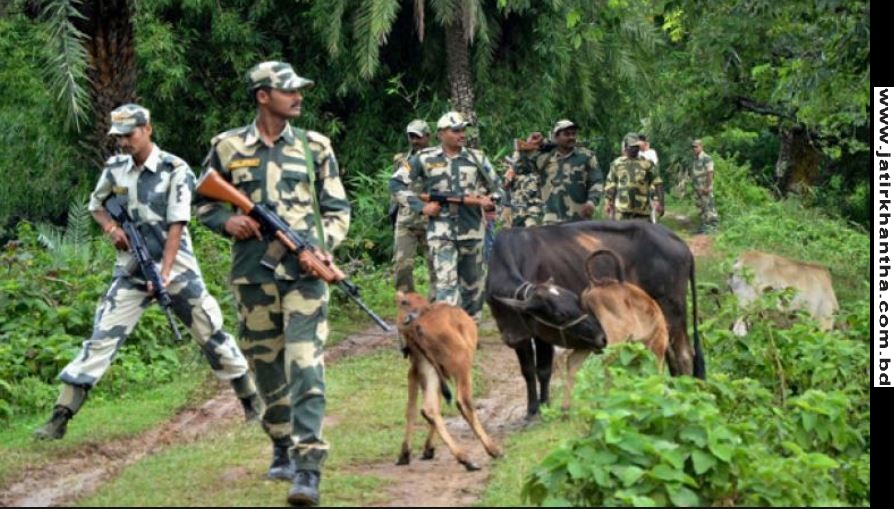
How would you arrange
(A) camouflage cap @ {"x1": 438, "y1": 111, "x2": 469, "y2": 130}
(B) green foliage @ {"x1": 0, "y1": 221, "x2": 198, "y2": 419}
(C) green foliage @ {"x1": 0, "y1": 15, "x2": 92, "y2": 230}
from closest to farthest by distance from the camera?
(B) green foliage @ {"x1": 0, "y1": 221, "x2": 198, "y2": 419} → (A) camouflage cap @ {"x1": 438, "y1": 111, "x2": 469, "y2": 130} → (C) green foliage @ {"x1": 0, "y1": 15, "x2": 92, "y2": 230}

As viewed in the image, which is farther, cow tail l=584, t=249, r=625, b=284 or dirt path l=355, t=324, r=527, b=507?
cow tail l=584, t=249, r=625, b=284

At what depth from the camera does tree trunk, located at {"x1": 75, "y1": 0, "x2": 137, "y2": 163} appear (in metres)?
19.4

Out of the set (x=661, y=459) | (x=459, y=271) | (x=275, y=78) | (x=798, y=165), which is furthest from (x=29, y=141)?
(x=661, y=459)

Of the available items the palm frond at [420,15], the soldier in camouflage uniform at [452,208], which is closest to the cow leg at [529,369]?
the soldier in camouflage uniform at [452,208]

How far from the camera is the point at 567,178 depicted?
1844cm

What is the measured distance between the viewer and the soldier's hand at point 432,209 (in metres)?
15.1

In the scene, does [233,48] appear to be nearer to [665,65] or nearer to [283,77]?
[665,65]

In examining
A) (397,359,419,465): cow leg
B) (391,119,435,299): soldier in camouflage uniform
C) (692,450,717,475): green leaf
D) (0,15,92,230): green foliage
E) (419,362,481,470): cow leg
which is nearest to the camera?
(692,450,717,475): green leaf

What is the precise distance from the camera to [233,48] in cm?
2700

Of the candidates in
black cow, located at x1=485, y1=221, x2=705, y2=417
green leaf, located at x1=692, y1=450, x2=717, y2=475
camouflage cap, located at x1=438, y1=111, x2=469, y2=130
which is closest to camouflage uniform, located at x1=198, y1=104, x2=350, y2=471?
green leaf, located at x1=692, y1=450, x2=717, y2=475

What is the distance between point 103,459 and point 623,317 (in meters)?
3.72

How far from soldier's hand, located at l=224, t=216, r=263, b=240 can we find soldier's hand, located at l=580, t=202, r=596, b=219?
9.56m

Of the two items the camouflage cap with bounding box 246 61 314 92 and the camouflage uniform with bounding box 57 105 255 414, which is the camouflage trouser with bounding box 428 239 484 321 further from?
the camouflage cap with bounding box 246 61 314 92

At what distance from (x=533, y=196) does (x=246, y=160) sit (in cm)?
1125
